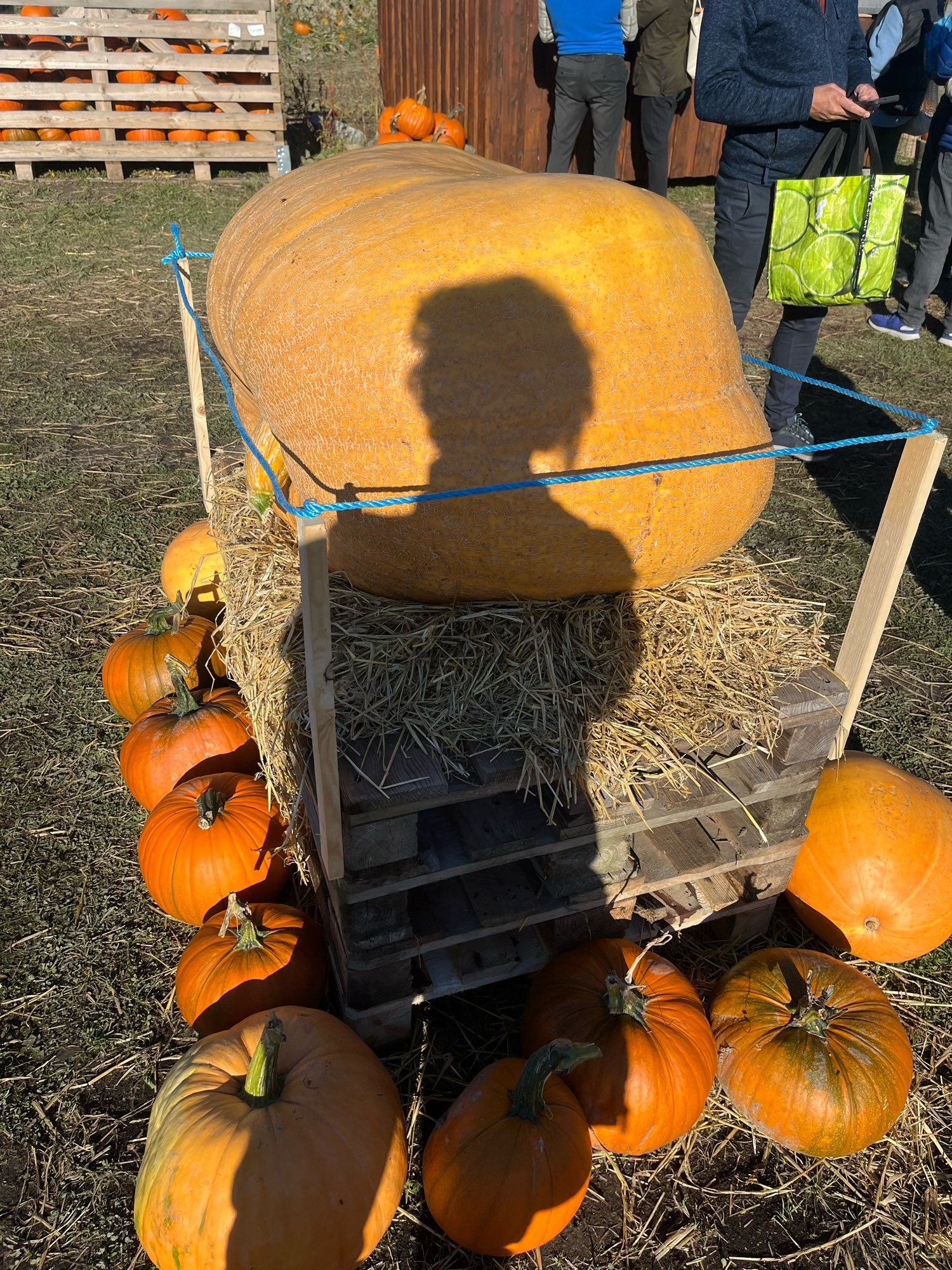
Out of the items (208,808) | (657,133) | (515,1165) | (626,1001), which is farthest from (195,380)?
(657,133)

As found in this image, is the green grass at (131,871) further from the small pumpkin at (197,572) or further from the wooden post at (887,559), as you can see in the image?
the wooden post at (887,559)

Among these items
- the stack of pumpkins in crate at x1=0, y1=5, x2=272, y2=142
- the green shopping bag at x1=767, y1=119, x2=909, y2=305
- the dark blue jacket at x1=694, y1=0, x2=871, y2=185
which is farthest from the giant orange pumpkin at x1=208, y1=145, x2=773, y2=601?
the stack of pumpkins in crate at x1=0, y1=5, x2=272, y2=142

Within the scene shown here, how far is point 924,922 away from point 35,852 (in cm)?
309

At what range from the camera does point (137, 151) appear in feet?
38.3

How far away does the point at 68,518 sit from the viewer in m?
5.41

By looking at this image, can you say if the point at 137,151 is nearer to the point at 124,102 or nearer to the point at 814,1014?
the point at 124,102

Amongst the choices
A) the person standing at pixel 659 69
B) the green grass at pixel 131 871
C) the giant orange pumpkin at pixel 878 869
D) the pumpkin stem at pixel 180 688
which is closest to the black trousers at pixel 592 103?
the person standing at pixel 659 69

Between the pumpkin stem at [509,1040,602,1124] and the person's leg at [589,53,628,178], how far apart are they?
8.97 m

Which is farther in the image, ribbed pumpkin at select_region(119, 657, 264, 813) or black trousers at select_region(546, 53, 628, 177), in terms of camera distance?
black trousers at select_region(546, 53, 628, 177)

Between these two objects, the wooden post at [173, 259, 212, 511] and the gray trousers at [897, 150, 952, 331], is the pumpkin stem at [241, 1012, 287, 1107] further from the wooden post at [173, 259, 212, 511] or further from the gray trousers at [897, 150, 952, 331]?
the gray trousers at [897, 150, 952, 331]

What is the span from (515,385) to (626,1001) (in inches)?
67.2

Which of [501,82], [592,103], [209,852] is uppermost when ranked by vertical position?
[592,103]

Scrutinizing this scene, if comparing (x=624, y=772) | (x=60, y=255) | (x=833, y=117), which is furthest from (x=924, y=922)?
(x=60, y=255)

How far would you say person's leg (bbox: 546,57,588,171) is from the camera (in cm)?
944
